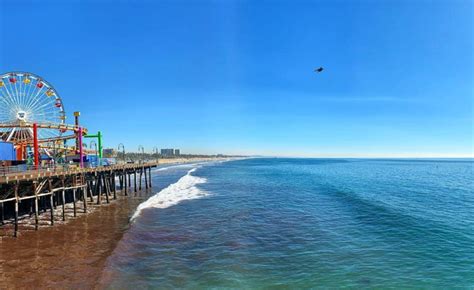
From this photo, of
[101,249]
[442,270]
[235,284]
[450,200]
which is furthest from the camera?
[450,200]

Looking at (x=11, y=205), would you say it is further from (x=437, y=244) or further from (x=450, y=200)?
(x=450, y=200)

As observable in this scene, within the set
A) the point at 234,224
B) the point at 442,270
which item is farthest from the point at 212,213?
the point at 442,270

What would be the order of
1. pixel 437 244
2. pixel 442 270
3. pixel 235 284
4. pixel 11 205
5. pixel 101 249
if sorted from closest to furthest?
1. pixel 235 284
2. pixel 442 270
3. pixel 101 249
4. pixel 437 244
5. pixel 11 205

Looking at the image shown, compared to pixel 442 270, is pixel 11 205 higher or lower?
higher

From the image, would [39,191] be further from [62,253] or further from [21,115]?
[21,115]

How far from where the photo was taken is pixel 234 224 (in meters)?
22.8

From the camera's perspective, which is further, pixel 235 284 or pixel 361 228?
pixel 361 228

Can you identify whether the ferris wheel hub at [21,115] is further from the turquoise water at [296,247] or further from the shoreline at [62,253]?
the shoreline at [62,253]

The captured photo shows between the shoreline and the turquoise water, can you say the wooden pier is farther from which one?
the turquoise water

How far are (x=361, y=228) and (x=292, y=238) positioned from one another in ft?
17.7

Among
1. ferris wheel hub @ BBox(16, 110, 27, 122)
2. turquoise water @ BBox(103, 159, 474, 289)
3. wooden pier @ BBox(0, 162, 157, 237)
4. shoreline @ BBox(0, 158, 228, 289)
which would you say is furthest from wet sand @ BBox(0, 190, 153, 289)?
ferris wheel hub @ BBox(16, 110, 27, 122)

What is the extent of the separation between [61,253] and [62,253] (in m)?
0.06

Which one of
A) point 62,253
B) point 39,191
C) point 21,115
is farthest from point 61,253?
point 21,115

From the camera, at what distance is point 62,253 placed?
635 inches
